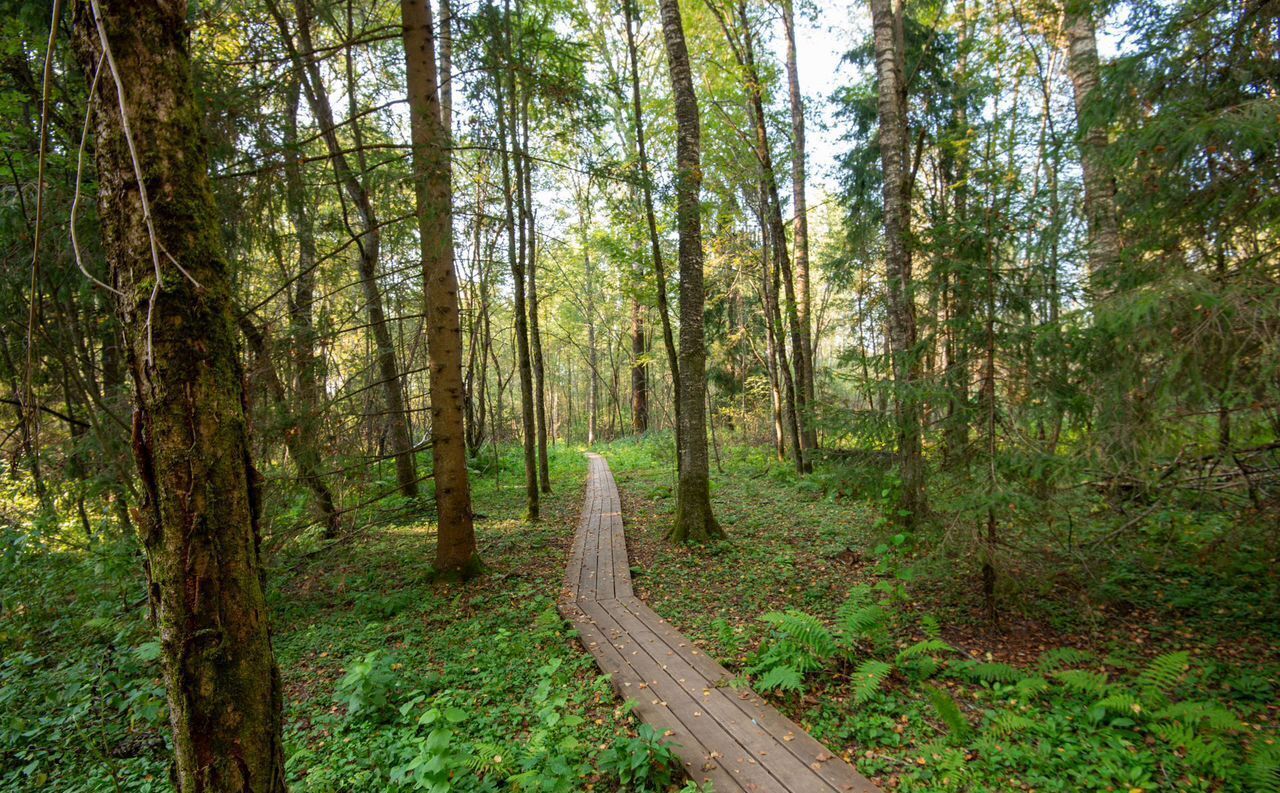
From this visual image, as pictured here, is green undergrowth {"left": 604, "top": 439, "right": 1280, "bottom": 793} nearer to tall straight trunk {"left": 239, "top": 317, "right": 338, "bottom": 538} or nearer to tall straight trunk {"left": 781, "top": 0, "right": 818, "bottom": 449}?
tall straight trunk {"left": 239, "top": 317, "right": 338, "bottom": 538}

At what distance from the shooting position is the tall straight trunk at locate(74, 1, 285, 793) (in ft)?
5.65

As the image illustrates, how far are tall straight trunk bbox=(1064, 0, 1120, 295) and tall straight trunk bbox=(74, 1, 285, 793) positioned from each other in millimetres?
6454

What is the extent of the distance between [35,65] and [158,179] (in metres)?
5.43

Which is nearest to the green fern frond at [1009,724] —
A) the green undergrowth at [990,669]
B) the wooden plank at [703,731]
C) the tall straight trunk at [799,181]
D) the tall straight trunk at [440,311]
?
the green undergrowth at [990,669]

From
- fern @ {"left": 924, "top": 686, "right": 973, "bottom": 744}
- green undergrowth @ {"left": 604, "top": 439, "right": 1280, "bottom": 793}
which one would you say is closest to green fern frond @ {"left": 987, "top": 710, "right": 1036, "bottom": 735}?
green undergrowth @ {"left": 604, "top": 439, "right": 1280, "bottom": 793}

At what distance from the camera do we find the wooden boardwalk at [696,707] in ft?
10.0

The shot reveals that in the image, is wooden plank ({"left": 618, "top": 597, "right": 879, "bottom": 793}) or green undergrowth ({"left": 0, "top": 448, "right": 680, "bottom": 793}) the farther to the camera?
green undergrowth ({"left": 0, "top": 448, "right": 680, "bottom": 793})

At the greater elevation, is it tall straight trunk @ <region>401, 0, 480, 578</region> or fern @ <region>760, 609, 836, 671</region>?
tall straight trunk @ <region>401, 0, 480, 578</region>

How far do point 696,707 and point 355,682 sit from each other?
2.56m

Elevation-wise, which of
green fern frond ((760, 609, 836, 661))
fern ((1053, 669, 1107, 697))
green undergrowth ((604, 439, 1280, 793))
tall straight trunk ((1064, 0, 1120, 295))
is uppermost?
tall straight trunk ((1064, 0, 1120, 295))

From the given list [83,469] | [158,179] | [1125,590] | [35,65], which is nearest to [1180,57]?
[1125,590]

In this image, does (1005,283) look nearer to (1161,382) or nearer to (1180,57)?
(1161,382)

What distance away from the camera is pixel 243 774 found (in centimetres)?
178

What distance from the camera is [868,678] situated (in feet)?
12.8
